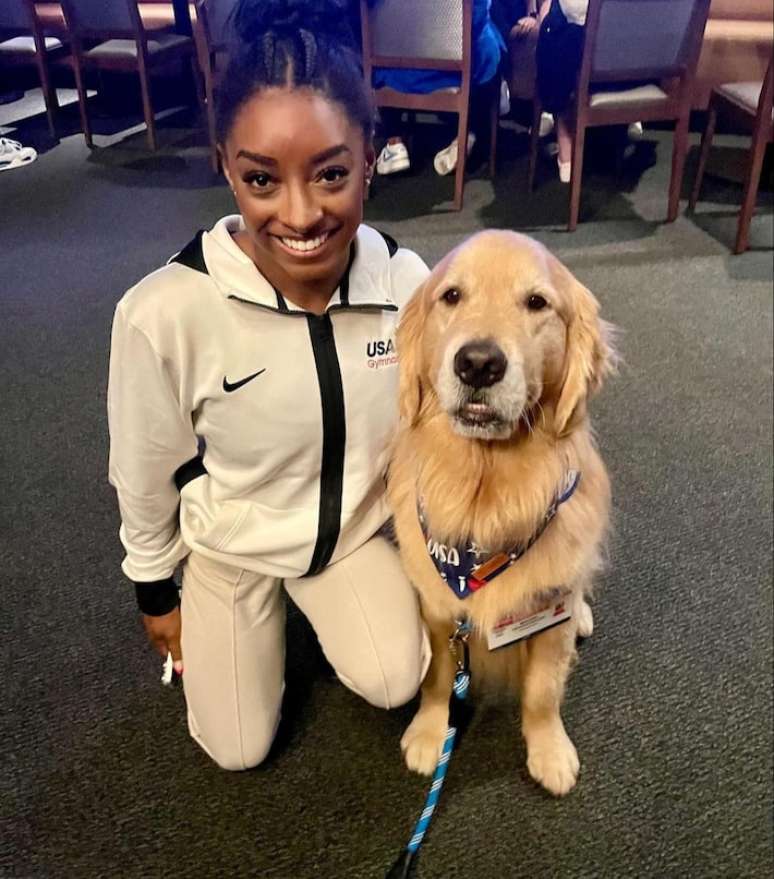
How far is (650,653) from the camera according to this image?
167 centimetres

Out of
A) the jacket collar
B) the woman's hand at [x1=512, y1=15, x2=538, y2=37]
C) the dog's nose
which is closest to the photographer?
the dog's nose

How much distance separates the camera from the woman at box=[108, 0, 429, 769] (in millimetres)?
1096

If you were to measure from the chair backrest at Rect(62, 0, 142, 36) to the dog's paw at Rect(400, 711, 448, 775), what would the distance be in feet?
12.8

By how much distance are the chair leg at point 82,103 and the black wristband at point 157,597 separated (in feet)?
11.6

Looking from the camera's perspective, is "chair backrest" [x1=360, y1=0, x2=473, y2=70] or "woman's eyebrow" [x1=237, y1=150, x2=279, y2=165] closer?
"woman's eyebrow" [x1=237, y1=150, x2=279, y2=165]

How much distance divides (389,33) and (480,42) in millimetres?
576

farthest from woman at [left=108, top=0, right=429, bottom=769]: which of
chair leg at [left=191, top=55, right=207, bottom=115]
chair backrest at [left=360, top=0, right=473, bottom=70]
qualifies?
chair leg at [left=191, top=55, right=207, bottom=115]

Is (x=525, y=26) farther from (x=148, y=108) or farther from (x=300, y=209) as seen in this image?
(x=300, y=209)

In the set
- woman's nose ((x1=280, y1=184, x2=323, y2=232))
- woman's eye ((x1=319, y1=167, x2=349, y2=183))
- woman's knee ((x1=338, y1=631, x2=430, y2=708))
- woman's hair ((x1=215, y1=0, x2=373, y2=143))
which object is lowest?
woman's knee ((x1=338, y1=631, x2=430, y2=708))

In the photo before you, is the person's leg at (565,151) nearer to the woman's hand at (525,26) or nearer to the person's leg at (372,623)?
the woman's hand at (525,26)

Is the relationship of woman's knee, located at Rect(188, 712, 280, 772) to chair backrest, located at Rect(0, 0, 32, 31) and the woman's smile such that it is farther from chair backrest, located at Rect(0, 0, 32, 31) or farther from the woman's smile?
chair backrest, located at Rect(0, 0, 32, 31)

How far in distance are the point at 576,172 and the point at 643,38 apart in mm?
591

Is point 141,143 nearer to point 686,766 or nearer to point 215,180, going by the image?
point 215,180

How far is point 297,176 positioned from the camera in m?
1.10
